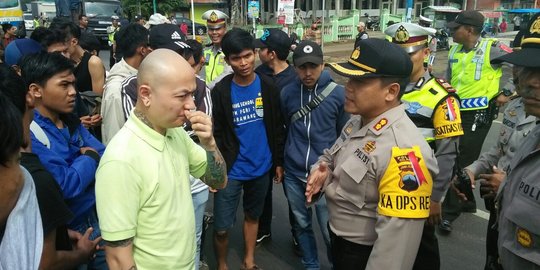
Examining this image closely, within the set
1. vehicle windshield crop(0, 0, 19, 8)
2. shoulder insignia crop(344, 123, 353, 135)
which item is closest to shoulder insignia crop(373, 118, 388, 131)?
shoulder insignia crop(344, 123, 353, 135)

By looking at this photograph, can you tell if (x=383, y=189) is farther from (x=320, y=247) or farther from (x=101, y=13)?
(x=101, y=13)

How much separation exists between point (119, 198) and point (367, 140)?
109 cm

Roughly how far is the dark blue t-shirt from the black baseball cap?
1.28 m

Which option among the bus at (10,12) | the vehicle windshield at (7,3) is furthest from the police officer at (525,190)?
the vehicle windshield at (7,3)

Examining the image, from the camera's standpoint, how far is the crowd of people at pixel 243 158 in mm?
1579

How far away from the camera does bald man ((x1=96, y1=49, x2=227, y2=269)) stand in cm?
157

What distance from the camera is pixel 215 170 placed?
2178 millimetres

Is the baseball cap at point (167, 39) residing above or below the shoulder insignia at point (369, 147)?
above

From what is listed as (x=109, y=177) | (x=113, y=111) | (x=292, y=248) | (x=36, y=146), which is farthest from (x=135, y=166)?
(x=292, y=248)

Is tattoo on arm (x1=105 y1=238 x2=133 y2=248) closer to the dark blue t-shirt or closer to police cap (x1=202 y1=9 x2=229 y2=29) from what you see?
the dark blue t-shirt

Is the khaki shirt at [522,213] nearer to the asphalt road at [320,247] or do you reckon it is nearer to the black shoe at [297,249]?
the asphalt road at [320,247]

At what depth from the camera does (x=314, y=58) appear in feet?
9.78

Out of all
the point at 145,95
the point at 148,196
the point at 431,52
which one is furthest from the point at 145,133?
the point at 431,52

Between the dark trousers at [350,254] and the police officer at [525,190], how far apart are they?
1.89 ft
